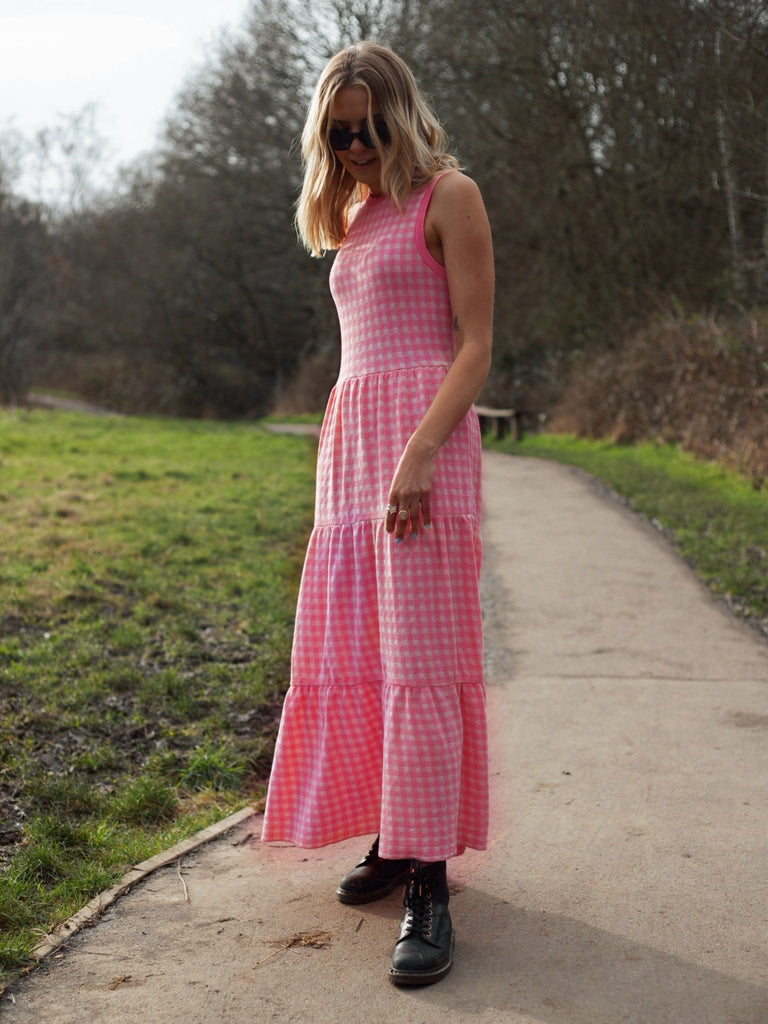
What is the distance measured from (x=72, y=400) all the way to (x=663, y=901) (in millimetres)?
Answer: 31663

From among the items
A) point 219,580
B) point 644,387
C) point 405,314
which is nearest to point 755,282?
point 644,387

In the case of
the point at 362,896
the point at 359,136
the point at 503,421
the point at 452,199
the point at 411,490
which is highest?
the point at 359,136

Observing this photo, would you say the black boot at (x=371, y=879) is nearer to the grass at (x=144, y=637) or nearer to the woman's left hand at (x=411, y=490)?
the grass at (x=144, y=637)

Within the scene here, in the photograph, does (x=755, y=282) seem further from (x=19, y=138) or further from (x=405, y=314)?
(x=19, y=138)

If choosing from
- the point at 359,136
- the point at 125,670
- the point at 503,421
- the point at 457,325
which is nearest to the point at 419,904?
the point at 457,325

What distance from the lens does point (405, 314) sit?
2746 millimetres

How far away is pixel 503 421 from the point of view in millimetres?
20359

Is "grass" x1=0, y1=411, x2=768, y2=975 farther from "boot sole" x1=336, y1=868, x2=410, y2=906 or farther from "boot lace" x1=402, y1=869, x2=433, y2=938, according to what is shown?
"boot lace" x1=402, y1=869, x2=433, y2=938

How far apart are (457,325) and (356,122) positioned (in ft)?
1.80

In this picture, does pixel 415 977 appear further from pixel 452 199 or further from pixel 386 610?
pixel 452 199

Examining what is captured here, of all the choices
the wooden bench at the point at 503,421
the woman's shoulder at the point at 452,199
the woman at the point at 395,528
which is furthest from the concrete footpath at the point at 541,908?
the wooden bench at the point at 503,421

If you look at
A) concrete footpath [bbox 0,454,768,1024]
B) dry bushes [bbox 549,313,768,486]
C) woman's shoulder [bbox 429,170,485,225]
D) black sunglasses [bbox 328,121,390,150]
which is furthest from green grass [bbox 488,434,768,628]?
black sunglasses [bbox 328,121,390,150]

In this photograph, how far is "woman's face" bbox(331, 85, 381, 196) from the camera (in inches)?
104

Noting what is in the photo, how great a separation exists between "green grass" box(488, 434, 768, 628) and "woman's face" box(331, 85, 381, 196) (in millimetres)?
3971
